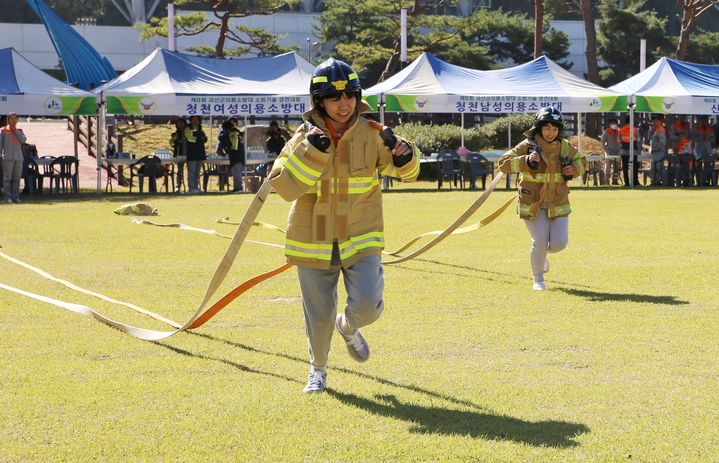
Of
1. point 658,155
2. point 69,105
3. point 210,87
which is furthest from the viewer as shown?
point 658,155

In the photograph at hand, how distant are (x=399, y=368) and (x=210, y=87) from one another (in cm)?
2238

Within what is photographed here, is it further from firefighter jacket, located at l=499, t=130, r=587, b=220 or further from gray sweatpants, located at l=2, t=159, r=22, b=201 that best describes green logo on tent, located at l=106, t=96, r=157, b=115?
firefighter jacket, located at l=499, t=130, r=587, b=220

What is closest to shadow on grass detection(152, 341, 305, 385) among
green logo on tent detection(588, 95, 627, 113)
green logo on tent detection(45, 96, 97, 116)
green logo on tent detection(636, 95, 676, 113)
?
green logo on tent detection(45, 96, 97, 116)

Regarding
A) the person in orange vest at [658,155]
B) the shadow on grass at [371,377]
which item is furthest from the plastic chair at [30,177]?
the shadow on grass at [371,377]

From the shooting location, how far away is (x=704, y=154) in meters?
31.5

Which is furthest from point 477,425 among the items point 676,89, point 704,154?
point 704,154

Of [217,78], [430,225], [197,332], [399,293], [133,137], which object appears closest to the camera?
[197,332]

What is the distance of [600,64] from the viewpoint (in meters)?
69.9

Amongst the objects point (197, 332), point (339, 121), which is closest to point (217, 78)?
point (197, 332)

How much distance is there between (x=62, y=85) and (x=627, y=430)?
934 inches

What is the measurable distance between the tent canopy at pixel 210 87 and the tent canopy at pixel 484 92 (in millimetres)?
2116

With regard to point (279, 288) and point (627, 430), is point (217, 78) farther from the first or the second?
point (627, 430)

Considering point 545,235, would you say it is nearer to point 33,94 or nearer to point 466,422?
point 466,422

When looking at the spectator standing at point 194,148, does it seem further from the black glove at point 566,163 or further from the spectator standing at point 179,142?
the black glove at point 566,163
